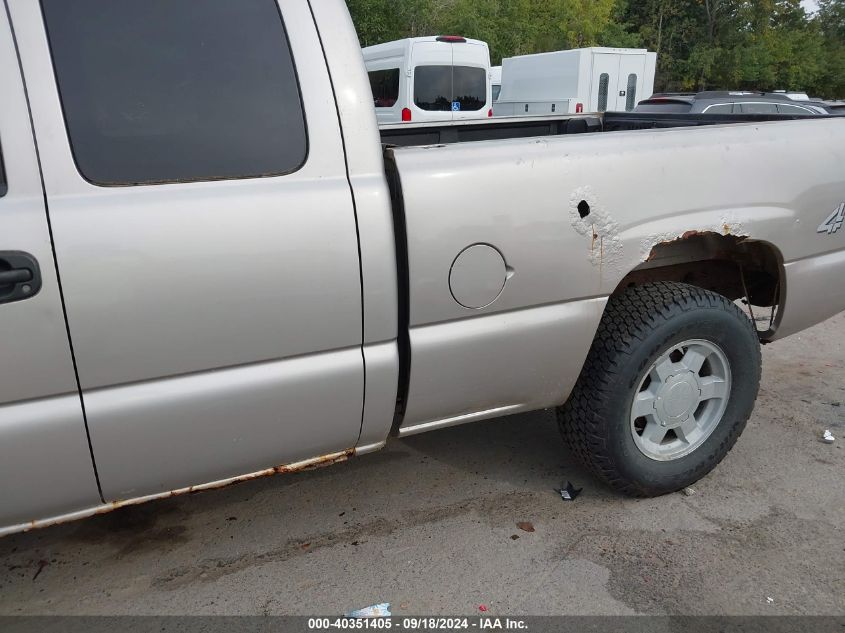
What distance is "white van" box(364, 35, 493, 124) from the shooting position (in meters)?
13.6

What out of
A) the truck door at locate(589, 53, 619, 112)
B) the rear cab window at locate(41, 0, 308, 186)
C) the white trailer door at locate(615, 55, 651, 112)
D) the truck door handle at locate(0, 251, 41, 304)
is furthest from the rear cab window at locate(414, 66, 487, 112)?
the truck door handle at locate(0, 251, 41, 304)

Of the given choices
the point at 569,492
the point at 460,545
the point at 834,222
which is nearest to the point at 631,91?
the point at 834,222

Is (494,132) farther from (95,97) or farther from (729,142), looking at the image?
(95,97)

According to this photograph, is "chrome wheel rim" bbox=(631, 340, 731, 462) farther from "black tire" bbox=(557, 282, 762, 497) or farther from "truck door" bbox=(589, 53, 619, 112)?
"truck door" bbox=(589, 53, 619, 112)

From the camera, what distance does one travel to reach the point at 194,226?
1.97m

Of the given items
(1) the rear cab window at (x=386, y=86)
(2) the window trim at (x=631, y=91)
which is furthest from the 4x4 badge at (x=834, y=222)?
(2) the window trim at (x=631, y=91)

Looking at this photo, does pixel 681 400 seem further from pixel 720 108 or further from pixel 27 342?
pixel 720 108

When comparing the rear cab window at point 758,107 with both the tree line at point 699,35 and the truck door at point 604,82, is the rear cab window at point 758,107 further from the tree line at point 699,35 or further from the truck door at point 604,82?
the tree line at point 699,35

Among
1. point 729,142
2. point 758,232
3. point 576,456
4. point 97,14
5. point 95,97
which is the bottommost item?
point 576,456

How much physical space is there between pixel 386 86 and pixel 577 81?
510cm

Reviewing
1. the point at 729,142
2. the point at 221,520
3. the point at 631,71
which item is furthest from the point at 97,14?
the point at 631,71

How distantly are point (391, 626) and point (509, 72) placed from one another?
18549 millimetres

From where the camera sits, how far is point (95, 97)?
1.89m

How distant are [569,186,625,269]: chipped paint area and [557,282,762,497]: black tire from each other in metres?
0.31
